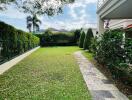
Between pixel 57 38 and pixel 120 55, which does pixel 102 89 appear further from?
pixel 57 38

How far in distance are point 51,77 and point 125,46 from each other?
3082 millimetres

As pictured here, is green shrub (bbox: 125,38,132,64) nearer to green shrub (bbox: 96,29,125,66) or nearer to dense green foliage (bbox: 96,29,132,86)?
dense green foliage (bbox: 96,29,132,86)

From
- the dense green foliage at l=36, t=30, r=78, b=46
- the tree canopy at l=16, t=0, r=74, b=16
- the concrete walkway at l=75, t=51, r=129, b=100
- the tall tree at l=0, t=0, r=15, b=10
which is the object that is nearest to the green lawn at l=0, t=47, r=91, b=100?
the concrete walkway at l=75, t=51, r=129, b=100

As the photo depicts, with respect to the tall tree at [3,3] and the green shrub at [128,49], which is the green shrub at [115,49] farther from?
the tall tree at [3,3]

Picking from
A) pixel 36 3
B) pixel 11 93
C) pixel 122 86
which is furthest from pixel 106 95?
pixel 36 3

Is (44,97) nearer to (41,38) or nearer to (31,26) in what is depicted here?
(41,38)

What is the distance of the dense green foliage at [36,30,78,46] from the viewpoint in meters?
38.8

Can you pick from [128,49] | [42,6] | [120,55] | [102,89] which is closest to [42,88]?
[102,89]

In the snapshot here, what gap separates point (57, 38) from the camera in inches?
1556

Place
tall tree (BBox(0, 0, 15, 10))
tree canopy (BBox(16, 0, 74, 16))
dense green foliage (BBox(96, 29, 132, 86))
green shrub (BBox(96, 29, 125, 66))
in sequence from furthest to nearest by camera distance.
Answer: tree canopy (BBox(16, 0, 74, 16)) < tall tree (BBox(0, 0, 15, 10)) < green shrub (BBox(96, 29, 125, 66)) < dense green foliage (BBox(96, 29, 132, 86))

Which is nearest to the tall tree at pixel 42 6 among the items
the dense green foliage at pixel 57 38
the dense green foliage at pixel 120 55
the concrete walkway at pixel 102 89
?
the dense green foliage at pixel 120 55

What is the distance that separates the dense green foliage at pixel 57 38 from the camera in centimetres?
3875

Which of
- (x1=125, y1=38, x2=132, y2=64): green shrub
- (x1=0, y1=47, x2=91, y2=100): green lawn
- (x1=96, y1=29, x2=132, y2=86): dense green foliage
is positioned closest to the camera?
(x1=0, y1=47, x2=91, y2=100): green lawn

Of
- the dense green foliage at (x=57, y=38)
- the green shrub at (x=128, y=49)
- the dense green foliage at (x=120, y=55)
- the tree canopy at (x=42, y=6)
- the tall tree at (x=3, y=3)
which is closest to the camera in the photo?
the green shrub at (x=128, y=49)
